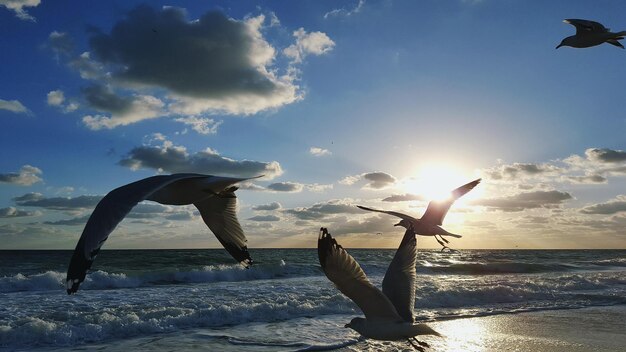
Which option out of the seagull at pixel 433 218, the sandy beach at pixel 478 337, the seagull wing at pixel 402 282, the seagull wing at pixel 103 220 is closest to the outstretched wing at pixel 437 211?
the seagull at pixel 433 218

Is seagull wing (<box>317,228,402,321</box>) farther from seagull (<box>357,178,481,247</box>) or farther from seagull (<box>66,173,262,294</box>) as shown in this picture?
seagull (<box>357,178,481,247</box>)

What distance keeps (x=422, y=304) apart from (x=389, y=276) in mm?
10131

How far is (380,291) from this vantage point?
5.47 metres

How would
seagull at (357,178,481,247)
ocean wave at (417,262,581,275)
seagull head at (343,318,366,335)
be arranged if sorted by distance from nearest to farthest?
seagull head at (343,318,366,335) < seagull at (357,178,481,247) < ocean wave at (417,262,581,275)

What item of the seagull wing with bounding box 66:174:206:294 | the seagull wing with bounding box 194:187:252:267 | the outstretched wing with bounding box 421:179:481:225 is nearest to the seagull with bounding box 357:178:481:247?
the outstretched wing with bounding box 421:179:481:225

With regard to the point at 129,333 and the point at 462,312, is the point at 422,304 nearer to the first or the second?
the point at 462,312

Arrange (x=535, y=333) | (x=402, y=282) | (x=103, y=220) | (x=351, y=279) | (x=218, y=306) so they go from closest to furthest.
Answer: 1. (x=103, y=220)
2. (x=351, y=279)
3. (x=402, y=282)
4. (x=535, y=333)
5. (x=218, y=306)

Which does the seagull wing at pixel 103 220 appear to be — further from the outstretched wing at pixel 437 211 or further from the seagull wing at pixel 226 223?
the outstretched wing at pixel 437 211

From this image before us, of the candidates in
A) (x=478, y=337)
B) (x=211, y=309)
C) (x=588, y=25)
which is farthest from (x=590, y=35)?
(x=211, y=309)

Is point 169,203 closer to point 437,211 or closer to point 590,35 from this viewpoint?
point 437,211

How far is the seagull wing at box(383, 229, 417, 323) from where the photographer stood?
5910mm

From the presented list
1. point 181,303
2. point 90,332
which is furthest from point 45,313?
point 181,303

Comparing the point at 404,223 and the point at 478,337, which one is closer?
the point at 404,223

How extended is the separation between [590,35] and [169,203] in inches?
222
